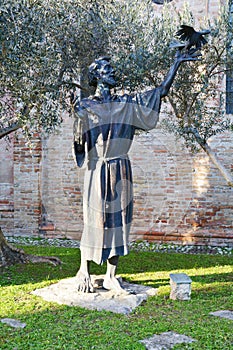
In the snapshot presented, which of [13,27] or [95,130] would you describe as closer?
[95,130]

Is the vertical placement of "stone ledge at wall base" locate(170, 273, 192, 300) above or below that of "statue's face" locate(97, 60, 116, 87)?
below

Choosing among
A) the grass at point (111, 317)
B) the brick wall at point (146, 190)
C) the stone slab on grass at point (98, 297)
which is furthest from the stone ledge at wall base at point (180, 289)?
the brick wall at point (146, 190)


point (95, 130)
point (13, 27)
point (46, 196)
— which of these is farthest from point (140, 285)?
point (46, 196)

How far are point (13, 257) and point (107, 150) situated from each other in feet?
10.5

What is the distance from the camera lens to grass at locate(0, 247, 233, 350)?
12.8 feet

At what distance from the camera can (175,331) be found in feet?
13.5

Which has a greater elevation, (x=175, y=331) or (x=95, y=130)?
(x=95, y=130)

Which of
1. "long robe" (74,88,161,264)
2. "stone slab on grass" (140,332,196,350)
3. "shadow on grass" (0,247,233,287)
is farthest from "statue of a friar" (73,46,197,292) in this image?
"shadow on grass" (0,247,233,287)

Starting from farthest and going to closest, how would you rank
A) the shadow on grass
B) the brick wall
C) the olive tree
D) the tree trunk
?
the brick wall, the tree trunk, the shadow on grass, the olive tree

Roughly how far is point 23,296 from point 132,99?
2727mm

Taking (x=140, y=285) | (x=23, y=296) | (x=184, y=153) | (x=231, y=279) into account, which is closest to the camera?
(x=23, y=296)

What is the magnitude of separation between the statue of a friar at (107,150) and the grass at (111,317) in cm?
58

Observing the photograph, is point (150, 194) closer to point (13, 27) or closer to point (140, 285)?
point (140, 285)

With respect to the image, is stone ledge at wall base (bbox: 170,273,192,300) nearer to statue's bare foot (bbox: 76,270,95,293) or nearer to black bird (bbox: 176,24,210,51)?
statue's bare foot (bbox: 76,270,95,293)
